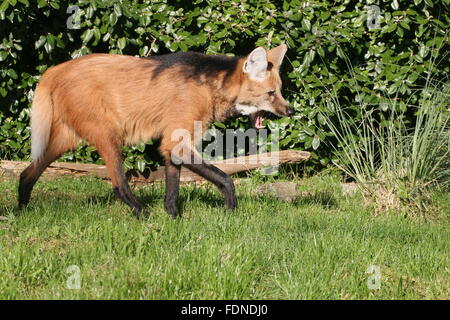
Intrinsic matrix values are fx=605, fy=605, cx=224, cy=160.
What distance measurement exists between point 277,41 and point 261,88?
1003mm

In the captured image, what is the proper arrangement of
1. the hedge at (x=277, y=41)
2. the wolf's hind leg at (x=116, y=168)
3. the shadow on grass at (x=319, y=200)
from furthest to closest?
the hedge at (x=277, y=41)
the shadow on grass at (x=319, y=200)
the wolf's hind leg at (x=116, y=168)

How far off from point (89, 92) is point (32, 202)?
97cm

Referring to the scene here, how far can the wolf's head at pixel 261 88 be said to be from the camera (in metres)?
4.40

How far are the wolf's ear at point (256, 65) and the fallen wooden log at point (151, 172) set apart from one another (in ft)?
4.35

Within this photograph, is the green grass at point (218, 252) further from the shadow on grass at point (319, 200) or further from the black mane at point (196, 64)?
the black mane at point (196, 64)

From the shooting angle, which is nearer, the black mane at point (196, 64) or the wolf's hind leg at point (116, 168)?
the wolf's hind leg at point (116, 168)

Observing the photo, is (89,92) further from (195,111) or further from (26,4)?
(26,4)

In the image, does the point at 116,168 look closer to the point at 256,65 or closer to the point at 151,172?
the point at 256,65

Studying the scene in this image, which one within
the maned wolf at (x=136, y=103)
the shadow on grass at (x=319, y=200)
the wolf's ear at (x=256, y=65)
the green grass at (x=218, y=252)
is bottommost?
the green grass at (x=218, y=252)

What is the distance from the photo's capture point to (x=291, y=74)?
18.1 feet

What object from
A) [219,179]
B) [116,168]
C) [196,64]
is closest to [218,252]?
[219,179]

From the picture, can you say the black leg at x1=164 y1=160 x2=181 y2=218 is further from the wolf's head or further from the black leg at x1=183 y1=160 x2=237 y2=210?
the wolf's head

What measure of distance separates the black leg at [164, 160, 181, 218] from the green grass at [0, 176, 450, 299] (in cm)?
13

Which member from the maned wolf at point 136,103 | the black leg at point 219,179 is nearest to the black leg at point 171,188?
the maned wolf at point 136,103
